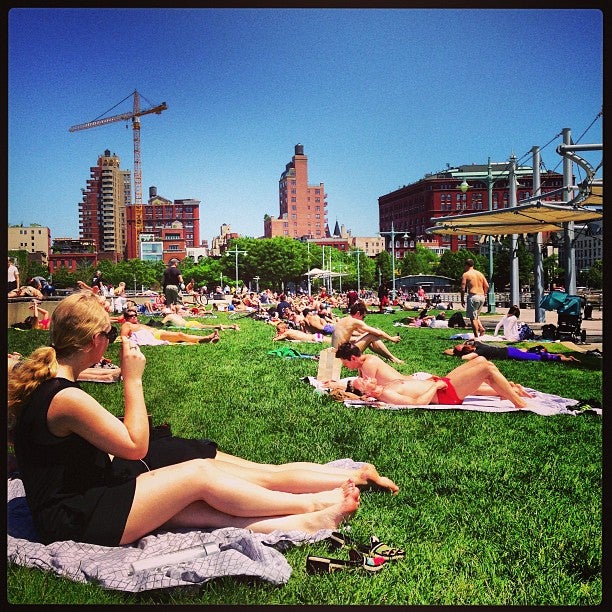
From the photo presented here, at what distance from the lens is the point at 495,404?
12.2 ft

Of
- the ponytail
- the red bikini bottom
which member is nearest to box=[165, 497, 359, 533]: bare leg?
the ponytail

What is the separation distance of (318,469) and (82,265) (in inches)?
74.5

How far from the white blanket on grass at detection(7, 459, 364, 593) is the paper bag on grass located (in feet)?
4.36

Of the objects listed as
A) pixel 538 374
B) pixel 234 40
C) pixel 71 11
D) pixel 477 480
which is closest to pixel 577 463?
pixel 477 480

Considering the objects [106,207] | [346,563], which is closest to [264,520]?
[346,563]

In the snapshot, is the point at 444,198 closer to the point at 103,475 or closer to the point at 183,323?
the point at 183,323

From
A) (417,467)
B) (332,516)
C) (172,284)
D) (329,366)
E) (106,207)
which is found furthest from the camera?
Result: (329,366)

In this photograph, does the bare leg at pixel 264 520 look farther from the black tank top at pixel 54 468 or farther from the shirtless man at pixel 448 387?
the shirtless man at pixel 448 387

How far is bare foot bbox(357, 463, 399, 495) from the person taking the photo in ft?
9.81

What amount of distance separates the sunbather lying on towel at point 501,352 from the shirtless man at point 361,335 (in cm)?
42

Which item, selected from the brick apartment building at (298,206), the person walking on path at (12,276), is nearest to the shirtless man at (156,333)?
the person walking on path at (12,276)

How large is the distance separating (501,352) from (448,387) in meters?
0.49

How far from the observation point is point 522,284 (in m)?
4.21

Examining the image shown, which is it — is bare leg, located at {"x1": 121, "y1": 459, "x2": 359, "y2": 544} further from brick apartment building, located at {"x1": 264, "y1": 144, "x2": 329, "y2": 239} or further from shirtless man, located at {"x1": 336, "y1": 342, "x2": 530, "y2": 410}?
brick apartment building, located at {"x1": 264, "y1": 144, "x2": 329, "y2": 239}
